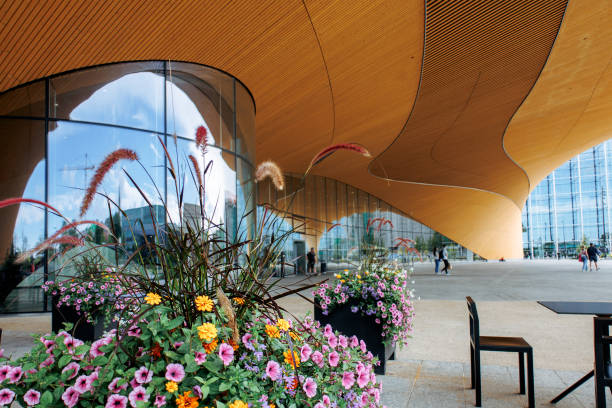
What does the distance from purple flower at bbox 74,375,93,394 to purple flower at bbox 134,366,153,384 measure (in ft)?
0.45

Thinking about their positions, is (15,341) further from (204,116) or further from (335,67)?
(335,67)

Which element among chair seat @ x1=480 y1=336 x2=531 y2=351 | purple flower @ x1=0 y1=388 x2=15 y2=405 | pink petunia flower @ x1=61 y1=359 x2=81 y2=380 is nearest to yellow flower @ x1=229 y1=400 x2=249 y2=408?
pink petunia flower @ x1=61 y1=359 x2=81 y2=380

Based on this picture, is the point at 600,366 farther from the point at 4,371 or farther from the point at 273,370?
the point at 4,371

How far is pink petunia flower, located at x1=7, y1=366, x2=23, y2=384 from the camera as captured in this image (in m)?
1.29

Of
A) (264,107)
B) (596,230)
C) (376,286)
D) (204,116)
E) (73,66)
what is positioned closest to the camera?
(376,286)

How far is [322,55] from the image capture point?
9.74 m

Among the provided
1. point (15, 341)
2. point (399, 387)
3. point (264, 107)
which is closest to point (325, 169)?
point (264, 107)

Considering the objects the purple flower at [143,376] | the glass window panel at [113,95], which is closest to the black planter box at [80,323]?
the purple flower at [143,376]

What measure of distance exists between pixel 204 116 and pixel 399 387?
7618 mm

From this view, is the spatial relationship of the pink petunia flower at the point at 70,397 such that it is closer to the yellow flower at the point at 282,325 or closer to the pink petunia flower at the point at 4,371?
the pink petunia flower at the point at 4,371

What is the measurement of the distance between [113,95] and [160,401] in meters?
8.93

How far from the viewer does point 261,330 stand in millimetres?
1610

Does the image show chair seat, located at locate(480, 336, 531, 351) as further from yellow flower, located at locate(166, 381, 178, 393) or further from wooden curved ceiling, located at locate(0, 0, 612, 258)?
wooden curved ceiling, located at locate(0, 0, 612, 258)

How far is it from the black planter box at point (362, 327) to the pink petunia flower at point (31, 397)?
305 cm
